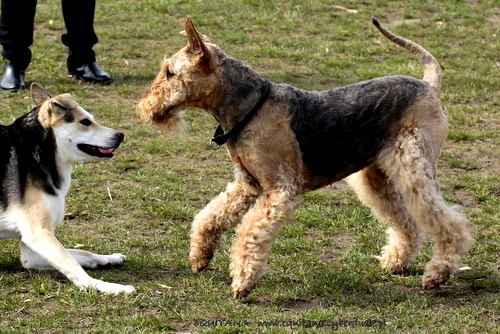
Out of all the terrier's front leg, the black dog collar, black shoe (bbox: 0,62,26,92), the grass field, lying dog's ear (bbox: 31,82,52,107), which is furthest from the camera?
black shoe (bbox: 0,62,26,92)

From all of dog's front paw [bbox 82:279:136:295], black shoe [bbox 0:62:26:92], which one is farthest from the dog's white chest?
black shoe [bbox 0:62:26:92]

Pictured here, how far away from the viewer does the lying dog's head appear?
535 cm

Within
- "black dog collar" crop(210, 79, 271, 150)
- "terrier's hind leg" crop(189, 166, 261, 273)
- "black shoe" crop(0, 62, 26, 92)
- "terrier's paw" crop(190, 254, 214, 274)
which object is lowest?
"black shoe" crop(0, 62, 26, 92)

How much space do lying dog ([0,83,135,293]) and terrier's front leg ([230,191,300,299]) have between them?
0.70m

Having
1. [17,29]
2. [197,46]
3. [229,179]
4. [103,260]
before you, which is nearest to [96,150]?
[103,260]

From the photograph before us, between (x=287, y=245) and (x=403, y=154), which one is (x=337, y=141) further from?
(x=287, y=245)

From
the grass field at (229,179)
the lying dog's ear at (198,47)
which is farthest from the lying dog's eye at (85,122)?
the lying dog's ear at (198,47)

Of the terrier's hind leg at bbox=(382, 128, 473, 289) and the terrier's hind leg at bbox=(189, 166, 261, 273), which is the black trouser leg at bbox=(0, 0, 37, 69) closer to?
the terrier's hind leg at bbox=(189, 166, 261, 273)

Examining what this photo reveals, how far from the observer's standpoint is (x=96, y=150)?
5.51 m

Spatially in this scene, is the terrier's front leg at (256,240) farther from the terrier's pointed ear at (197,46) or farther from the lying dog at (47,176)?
the terrier's pointed ear at (197,46)

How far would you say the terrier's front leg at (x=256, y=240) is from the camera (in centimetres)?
468

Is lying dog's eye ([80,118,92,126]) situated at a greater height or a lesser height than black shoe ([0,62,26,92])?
greater

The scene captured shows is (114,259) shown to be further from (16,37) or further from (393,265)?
(16,37)

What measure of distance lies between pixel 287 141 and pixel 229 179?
2284mm
